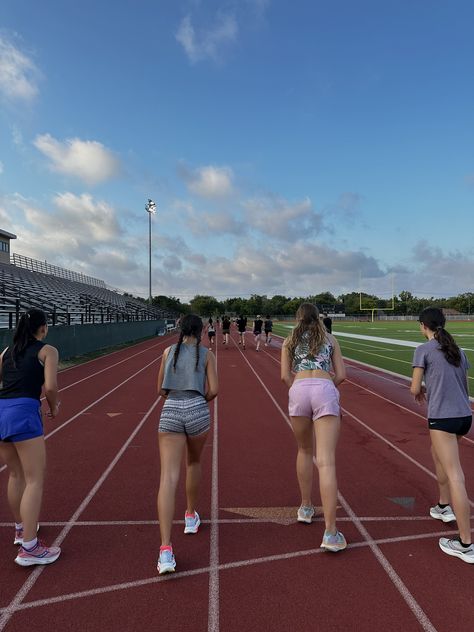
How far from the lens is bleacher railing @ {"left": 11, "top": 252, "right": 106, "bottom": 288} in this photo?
117 feet

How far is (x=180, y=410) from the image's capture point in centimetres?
299

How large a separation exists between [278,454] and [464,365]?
290cm

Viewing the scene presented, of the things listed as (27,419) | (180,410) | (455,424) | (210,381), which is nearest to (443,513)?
(455,424)

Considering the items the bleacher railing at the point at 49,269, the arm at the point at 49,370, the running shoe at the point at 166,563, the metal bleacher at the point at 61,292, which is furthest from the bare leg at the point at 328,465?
the bleacher railing at the point at 49,269

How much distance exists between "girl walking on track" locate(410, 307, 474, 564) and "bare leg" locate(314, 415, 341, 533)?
2.52 ft

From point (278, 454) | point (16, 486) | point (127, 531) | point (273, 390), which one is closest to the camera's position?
point (16, 486)

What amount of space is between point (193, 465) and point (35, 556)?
1.23 m

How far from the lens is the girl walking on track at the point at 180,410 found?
291cm

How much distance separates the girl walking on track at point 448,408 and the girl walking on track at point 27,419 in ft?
9.06

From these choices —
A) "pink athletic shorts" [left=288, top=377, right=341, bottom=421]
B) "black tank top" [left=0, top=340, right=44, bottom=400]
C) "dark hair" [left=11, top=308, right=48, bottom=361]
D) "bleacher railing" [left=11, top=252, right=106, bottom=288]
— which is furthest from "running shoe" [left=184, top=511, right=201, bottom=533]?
"bleacher railing" [left=11, top=252, right=106, bottom=288]

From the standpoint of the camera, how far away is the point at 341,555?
123 inches

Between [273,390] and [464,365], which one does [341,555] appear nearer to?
[464,365]

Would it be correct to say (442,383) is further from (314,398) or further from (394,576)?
(394,576)

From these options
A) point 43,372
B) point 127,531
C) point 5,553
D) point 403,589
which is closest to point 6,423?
point 43,372
